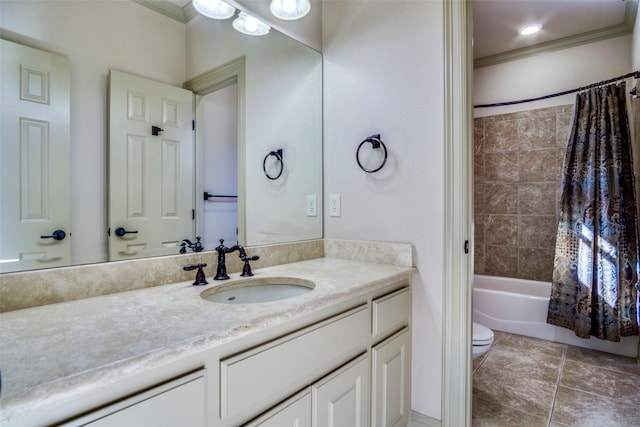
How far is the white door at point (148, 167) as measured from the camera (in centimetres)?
119

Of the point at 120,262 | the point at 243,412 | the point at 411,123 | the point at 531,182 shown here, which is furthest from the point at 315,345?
the point at 531,182

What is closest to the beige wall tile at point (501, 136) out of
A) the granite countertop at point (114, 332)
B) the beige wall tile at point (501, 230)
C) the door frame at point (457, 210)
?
the beige wall tile at point (501, 230)

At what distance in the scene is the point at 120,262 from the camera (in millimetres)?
1115

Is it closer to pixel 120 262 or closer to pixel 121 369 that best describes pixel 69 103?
pixel 120 262

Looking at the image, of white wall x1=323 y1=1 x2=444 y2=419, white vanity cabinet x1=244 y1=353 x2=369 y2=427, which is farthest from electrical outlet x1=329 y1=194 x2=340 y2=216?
white vanity cabinet x1=244 y1=353 x2=369 y2=427

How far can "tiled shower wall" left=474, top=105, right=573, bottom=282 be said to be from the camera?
3023 millimetres

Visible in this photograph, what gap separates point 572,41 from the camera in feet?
9.32

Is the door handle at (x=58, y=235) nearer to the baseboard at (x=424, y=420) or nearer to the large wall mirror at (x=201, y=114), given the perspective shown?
the large wall mirror at (x=201, y=114)

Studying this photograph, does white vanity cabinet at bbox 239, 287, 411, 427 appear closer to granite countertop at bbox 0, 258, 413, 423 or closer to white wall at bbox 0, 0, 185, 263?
granite countertop at bbox 0, 258, 413, 423

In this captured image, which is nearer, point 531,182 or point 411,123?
point 411,123

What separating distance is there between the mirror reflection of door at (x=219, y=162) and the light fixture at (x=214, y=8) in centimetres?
30

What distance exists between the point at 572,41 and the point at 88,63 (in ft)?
11.8

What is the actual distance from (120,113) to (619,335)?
3.31 meters

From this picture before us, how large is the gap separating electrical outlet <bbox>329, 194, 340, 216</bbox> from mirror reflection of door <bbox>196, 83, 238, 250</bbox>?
54cm
